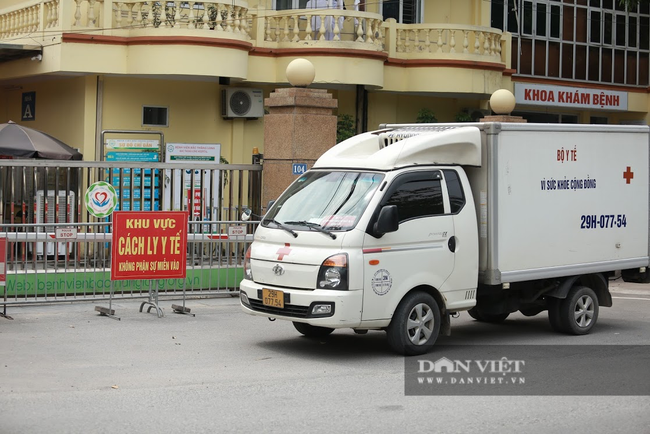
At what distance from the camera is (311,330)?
37.2ft

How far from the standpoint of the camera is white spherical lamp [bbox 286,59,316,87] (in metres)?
15.7

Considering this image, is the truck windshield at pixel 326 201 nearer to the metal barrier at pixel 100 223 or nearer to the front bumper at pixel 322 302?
the front bumper at pixel 322 302

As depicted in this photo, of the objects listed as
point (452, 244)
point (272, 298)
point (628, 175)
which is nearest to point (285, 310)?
point (272, 298)

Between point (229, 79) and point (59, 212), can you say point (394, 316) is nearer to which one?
point (59, 212)

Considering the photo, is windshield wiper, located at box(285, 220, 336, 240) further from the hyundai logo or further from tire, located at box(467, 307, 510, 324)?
tire, located at box(467, 307, 510, 324)

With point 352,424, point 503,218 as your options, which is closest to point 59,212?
point 503,218

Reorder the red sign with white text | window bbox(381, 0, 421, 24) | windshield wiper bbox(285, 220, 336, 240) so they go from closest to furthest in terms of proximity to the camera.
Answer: windshield wiper bbox(285, 220, 336, 240)
the red sign with white text
window bbox(381, 0, 421, 24)

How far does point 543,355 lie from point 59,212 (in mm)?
7968

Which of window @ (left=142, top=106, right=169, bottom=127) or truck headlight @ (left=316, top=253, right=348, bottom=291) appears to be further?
window @ (left=142, top=106, right=169, bottom=127)

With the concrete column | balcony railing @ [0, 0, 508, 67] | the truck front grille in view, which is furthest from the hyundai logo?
balcony railing @ [0, 0, 508, 67]

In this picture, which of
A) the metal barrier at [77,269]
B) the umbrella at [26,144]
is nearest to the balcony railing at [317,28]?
the umbrella at [26,144]

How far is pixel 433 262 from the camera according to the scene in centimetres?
1030

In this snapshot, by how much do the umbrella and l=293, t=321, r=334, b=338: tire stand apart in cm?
746

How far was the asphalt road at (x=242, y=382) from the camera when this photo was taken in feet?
24.3
